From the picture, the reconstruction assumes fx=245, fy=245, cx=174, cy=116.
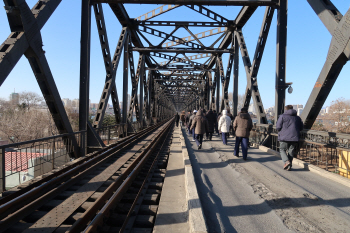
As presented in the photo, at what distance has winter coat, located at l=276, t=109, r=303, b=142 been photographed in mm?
5969

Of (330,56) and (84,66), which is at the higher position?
(84,66)

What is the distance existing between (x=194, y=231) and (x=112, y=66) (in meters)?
10.7

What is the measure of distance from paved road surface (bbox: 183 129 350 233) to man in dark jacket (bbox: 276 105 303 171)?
349mm

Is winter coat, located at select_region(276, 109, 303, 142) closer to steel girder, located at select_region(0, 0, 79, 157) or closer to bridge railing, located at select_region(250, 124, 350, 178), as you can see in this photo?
bridge railing, located at select_region(250, 124, 350, 178)

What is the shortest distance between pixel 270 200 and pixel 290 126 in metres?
2.73

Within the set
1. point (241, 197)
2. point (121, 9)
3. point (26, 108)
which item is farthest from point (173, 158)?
point (26, 108)

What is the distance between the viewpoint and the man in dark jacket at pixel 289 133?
5.98 meters

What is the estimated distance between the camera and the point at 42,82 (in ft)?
23.6

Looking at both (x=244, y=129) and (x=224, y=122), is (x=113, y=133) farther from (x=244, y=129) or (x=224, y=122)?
(x=244, y=129)

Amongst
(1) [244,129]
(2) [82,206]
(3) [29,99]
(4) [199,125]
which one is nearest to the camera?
(2) [82,206]

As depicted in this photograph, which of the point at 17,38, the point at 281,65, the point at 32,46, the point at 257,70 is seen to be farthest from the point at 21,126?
the point at 281,65

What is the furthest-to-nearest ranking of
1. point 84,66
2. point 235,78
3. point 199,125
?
point 235,78
point 84,66
point 199,125

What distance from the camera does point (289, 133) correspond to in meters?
6.03

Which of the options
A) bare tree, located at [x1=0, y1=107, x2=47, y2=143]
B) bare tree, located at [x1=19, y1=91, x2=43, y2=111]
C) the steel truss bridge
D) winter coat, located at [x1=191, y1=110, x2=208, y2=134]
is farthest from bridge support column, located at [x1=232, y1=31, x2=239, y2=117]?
bare tree, located at [x1=19, y1=91, x2=43, y2=111]
